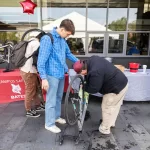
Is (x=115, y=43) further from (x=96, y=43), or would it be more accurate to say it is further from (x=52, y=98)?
(x=52, y=98)

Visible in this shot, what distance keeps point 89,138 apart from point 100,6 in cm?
454

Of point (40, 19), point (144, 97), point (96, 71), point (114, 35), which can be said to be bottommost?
point (144, 97)

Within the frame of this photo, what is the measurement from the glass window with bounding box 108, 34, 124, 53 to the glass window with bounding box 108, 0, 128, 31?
22 cm

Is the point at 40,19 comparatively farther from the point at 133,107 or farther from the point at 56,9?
the point at 133,107

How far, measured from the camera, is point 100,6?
6.06 m

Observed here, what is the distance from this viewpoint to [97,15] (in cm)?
614

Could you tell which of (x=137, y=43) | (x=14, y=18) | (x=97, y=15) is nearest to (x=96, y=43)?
(x=97, y=15)

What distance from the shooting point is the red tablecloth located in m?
3.67

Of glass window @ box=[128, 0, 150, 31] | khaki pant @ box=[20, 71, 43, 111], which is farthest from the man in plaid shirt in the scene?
glass window @ box=[128, 0, 150, 31]

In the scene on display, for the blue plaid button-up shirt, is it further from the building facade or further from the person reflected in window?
the person reflected in window

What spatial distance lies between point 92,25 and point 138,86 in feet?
9.94

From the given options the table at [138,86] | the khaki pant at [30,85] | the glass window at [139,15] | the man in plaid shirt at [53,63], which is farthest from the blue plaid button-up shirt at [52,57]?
the glass window at [139,15]

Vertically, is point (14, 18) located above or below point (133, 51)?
above

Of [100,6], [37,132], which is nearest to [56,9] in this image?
[100,6]
